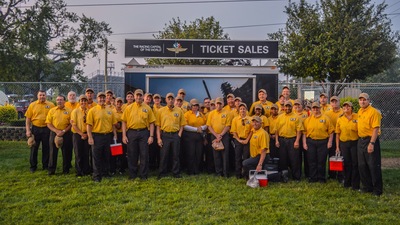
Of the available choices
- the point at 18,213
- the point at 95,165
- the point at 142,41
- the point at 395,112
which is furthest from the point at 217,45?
the point at 395,112

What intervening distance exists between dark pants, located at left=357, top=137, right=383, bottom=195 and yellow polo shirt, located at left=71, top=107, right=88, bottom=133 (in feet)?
17.3

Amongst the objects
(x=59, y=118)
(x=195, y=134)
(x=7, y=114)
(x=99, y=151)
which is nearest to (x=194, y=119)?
(x=195, y=134)

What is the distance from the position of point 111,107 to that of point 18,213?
3363mm

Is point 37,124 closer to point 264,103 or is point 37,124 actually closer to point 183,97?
point 183,97

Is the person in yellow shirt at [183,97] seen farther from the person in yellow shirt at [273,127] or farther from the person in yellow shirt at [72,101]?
the person in yellow shirt at [72,101]

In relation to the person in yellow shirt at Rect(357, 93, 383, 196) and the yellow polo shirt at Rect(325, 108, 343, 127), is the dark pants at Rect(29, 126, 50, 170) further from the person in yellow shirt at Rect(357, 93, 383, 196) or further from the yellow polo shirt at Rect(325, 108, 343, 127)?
the person in yellow shirt at Rect(357, 93, 383, 196)

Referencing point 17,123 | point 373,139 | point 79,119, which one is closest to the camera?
point 373,139

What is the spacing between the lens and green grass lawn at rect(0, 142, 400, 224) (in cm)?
561

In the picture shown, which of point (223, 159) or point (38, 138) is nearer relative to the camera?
point (223, 159)

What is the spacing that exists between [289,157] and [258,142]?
97cm

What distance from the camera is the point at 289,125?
26.8 feet

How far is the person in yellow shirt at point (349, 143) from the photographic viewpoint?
7.26 meters

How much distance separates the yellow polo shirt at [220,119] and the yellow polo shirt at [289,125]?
1032 millimetres

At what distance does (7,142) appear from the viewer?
14.2 meters
